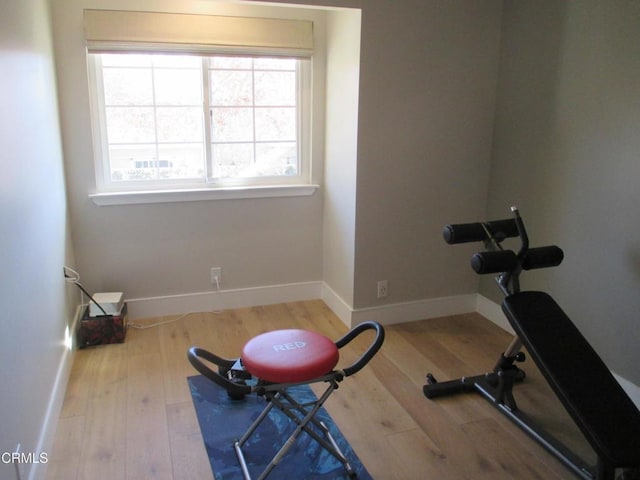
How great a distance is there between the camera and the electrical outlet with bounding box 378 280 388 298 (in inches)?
133

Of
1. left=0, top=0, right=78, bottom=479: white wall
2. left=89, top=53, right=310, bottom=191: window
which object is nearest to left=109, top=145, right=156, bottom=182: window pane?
left=89, top=53, right=310, bottom=191: window

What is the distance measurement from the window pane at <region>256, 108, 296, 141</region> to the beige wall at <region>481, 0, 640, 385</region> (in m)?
1.42

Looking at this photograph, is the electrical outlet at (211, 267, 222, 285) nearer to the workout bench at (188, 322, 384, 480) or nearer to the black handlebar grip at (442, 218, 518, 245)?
the workout bench at (188, 322, 384, 480)

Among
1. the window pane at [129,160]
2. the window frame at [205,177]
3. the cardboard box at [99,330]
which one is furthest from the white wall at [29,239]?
the window pane at [129,160]

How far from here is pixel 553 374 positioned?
6.37ft

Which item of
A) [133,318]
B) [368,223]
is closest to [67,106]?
[133,318]

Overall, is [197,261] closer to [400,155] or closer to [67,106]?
[67,106]

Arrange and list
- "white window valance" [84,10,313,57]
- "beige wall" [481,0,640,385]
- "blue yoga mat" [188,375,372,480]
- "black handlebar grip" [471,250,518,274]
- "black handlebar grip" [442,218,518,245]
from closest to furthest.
→ "blue yoga mat" [188,375,372,480] < "black handlebar grip" [471,250,518,274] < "black handlebar grip" [442,218,518,245] < "beige wall" [481,0,640,385] < "white window valance" [84,10,313,57]

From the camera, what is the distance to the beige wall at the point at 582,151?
8.00 feet

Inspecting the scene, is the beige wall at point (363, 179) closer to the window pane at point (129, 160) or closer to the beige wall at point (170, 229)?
the beige wall at point (170, 229)

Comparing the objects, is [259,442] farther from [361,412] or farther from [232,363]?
[361,412]

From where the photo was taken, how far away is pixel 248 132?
11.6 feet

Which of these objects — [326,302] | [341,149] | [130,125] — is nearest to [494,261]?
[341,149]

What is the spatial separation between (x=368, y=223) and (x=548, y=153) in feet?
3.67
